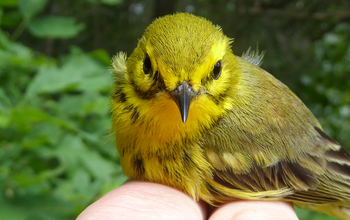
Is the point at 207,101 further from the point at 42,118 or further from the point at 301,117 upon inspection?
the point at 42,118

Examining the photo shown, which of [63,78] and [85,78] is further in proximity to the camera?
[85,78]

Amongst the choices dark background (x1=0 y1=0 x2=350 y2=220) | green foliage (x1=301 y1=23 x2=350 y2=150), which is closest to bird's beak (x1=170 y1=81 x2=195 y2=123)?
dark background (x1=0 y1=0 x2=350 y2=220)

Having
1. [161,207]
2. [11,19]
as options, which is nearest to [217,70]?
[161,207]

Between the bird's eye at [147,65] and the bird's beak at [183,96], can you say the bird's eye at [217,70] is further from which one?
the bird's eye at [147,65]

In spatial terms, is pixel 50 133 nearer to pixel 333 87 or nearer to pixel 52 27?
pixel 52 27

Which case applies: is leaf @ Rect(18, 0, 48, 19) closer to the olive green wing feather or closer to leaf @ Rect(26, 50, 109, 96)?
leaf @ Rect(26, 50, 109, 96)

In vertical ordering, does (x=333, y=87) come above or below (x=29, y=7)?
above
